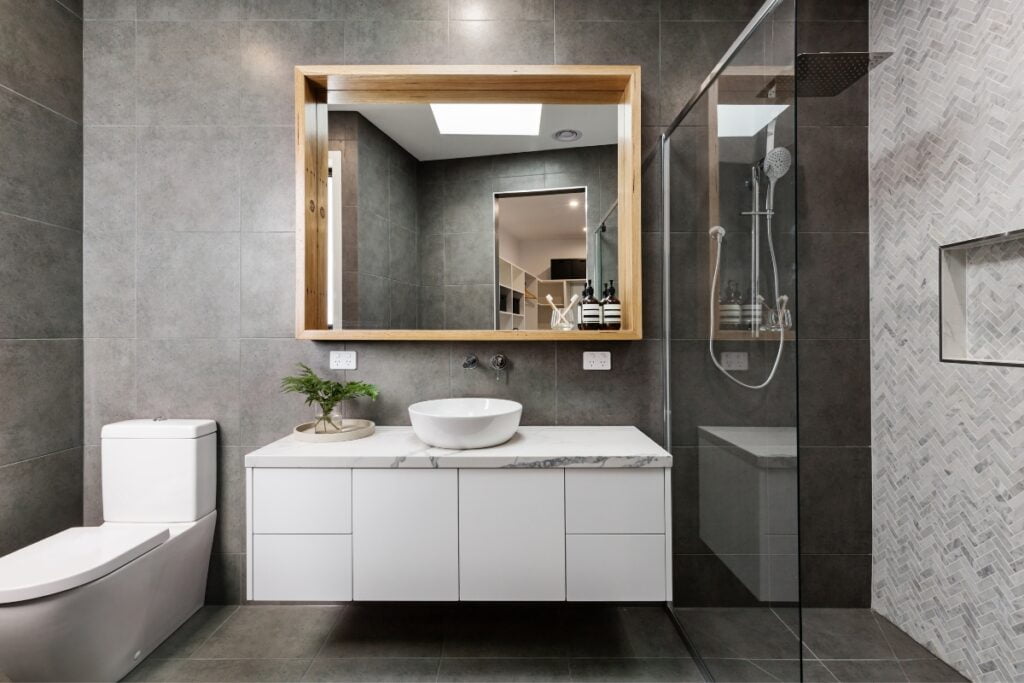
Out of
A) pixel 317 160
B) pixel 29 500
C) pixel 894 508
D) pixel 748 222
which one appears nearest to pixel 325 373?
pixel 317 160

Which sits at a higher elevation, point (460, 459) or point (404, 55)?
point (404, 55)

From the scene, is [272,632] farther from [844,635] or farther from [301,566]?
[844,635]

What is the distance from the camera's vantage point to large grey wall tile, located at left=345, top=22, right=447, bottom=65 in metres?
2.08

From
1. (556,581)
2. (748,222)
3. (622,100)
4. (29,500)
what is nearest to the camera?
(748,222)

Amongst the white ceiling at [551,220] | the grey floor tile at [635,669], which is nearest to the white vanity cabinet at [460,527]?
the grey floor tile at [635,669]

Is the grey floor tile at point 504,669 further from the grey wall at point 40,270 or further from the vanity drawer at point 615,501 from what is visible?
the grey wall at point 40,270

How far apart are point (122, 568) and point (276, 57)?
207cm

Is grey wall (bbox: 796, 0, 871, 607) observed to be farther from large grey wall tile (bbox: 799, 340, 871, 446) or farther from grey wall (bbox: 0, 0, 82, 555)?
grey wall (bbox: 0, 0, 82, 555)

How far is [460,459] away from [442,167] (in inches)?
49.7

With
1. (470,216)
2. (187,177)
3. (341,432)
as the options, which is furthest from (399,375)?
(187,177)

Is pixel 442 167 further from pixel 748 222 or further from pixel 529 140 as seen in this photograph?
pixel 748 222

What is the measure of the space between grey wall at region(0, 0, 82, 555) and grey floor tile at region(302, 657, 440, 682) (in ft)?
4.19

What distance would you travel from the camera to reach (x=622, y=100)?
208 centimetres

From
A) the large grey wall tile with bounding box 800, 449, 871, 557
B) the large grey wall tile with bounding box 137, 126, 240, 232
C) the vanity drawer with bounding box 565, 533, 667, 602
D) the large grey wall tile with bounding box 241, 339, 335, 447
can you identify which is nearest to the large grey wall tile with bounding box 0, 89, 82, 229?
the large grey wall tile with bounding box 137, 126, 240, 232
